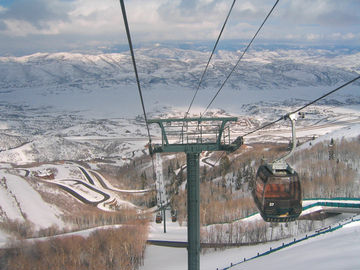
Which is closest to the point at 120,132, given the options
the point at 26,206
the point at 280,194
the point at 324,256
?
the point at 26,206

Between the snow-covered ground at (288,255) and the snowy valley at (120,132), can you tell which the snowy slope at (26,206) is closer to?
the snowy valley at (120,132)

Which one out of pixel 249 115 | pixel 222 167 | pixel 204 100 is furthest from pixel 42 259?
pixel 204 100

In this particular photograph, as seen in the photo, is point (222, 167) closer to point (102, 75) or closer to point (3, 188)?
point (3, 188)

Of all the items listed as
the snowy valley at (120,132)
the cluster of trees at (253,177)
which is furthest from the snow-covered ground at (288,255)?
the cluster of trees at (253,177)

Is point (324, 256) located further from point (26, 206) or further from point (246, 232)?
point (26, 206)

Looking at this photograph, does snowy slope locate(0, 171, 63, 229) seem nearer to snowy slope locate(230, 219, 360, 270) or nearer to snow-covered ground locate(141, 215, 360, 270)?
A: snow-covered ground locate(141, 215, 360, 270)

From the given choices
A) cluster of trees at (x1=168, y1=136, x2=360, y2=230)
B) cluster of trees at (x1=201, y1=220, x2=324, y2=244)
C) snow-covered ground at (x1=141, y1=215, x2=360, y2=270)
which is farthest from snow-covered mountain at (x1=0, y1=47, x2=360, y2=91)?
snow-covered ground at (x1=141, y1=215, x2=360, y2=270)
